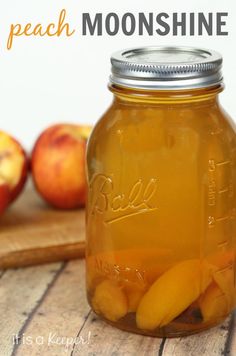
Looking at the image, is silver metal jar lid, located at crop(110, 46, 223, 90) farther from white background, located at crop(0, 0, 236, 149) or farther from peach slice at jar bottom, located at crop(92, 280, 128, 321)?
white background, located at crop(0, 0, 236, 149)

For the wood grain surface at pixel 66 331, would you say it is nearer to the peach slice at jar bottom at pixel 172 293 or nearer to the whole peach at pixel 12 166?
the peach slice at jar bottom at pixel 172 293

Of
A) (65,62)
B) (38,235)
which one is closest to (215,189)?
(38,235)

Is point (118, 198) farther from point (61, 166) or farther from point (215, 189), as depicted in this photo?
point (61, 166)

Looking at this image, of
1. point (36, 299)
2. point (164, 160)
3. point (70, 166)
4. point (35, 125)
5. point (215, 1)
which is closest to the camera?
point (164, 160)

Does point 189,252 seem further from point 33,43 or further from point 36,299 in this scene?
point 33,43

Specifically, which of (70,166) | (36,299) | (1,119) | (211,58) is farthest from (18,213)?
(211,58)

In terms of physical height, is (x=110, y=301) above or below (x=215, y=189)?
below

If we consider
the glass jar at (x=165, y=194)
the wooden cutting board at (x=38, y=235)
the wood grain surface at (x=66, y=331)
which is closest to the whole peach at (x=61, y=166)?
the wooden cutting board at (x=38, y=235)
